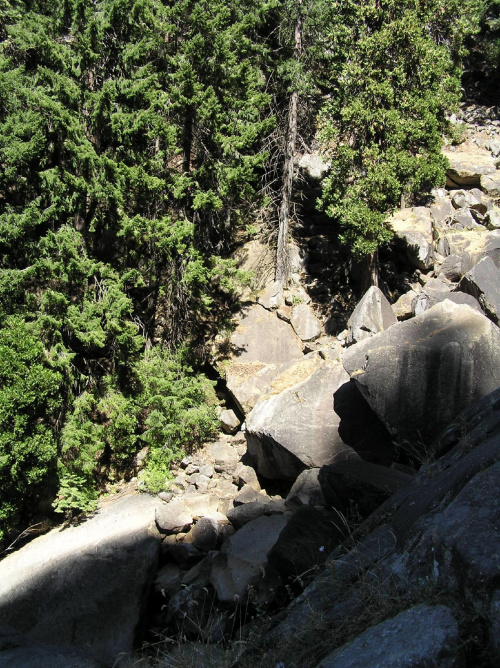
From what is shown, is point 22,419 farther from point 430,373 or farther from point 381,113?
point 381,113

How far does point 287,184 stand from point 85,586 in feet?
34.4

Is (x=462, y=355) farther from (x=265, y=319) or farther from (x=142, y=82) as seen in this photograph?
(x=142, y=82)

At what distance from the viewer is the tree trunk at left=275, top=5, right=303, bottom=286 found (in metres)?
14.0

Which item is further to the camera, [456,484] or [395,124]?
[395,124]

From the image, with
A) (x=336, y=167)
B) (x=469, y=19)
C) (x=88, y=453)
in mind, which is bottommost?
(x=88, y=453)

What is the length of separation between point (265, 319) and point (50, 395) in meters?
5.63

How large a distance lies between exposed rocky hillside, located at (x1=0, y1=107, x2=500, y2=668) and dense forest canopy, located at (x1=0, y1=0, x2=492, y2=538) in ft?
4.76

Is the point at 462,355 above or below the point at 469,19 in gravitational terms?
below

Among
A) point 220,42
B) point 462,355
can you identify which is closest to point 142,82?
point 220,42

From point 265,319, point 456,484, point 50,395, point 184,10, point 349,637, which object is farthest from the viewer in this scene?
point 265,319

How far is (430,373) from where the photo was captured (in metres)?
7.60

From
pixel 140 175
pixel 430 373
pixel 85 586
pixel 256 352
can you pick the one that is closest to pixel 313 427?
pixel 430 373

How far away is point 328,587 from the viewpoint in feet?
14.2

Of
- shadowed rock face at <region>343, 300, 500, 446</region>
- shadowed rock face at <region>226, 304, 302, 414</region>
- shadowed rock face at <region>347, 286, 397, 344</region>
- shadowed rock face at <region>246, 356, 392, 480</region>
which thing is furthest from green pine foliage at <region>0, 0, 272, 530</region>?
shadowed rock face at <region>343, 300, 500, 446</region>
